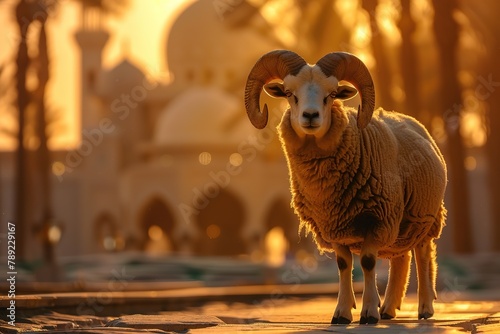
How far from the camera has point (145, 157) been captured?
5000cm

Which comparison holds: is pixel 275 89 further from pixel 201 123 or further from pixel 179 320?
pixel 201 123

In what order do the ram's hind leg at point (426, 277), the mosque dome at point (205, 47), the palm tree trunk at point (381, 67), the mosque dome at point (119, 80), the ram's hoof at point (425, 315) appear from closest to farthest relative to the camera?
1. the ram's hoof at point (425, 315)
2. the ram's hind leg at point (426, 277)
3. the palm tree trunk at point (381, 67)
4. the mosque dome at point (205, 47)
5. the mosque dome at point (119, 80)

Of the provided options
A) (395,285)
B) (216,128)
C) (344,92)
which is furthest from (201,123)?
(344,92)

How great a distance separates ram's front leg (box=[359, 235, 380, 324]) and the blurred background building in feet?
43.3

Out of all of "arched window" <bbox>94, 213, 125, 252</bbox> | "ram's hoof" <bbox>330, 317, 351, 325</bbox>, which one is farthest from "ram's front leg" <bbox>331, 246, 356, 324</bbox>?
"arched window" <bbox>94, 213, 125, 252</bbox>

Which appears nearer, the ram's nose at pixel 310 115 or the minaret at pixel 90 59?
the ram's nose at pixel 310 115

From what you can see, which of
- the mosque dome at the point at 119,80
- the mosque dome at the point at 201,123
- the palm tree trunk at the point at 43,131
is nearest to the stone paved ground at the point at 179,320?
the palm tree trunk at the point at 43,131

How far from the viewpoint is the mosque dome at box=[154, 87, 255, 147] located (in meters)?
46.3

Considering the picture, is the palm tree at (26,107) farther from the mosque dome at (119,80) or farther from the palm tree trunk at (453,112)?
the mosque dome at (119,80)

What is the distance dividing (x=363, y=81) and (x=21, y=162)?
68.5 ft

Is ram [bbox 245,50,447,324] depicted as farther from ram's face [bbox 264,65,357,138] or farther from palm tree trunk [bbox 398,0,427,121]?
palm tree trunk [bbox 398,0,427,121]

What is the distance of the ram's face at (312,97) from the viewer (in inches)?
254

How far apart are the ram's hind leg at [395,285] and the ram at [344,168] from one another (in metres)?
0.39

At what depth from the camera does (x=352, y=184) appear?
268 inches
